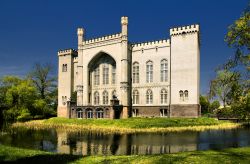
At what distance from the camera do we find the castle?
50062 millimetres

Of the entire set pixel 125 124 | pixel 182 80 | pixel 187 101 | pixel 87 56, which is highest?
pixel 87 56

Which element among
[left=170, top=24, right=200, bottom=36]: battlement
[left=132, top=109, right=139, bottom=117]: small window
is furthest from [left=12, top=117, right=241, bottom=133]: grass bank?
[left=170, top=24, right=200, bottom=36]: battlement

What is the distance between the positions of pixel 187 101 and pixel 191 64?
6.70 meters

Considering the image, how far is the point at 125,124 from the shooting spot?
41438 millimetres

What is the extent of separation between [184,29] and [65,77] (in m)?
29.6

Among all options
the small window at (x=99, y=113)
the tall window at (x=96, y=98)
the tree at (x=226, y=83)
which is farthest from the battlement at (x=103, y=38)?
the tree at (x=226, y=83)

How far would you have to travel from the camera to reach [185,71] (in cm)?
5009

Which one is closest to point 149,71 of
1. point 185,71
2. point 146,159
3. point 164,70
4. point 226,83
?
point 164,70

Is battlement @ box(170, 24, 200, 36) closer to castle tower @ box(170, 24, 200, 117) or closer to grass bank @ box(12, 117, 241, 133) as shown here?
castle tower @ box(170, 24, 200, 117)

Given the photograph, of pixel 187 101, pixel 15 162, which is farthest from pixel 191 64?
pixel 15 162

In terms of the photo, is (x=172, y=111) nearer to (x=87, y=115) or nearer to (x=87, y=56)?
(x=87, y=115)

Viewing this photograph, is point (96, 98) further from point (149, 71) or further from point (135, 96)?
point (149, 71)

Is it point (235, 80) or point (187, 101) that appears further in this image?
point (187, 101)

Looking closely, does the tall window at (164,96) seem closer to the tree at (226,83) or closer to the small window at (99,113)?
the small window at (99,113)
